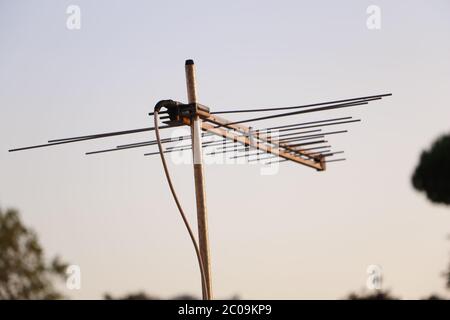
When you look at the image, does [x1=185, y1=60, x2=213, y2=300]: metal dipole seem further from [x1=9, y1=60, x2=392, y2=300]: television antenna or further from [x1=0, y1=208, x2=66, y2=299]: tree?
[x1=0, y1=208, x2=66, y2=299]: tree

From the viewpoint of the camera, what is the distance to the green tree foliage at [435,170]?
16.1 meters

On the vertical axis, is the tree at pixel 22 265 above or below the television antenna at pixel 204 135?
below

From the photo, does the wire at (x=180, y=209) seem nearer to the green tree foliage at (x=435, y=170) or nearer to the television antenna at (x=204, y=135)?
the television antenna at (x=204, y=135)

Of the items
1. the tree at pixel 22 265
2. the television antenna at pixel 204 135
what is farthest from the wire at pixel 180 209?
the tree at pixel 22 265

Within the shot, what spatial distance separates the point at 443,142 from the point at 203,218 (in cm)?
1295

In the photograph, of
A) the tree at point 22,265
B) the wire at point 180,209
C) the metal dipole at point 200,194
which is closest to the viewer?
the wire at point 180,209

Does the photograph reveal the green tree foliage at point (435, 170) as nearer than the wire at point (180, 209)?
No

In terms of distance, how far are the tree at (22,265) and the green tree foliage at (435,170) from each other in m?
8.06

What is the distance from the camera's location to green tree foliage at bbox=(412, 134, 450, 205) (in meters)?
16.1

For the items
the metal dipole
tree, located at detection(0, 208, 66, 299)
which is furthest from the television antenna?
tree, located at detection(0, 208, 66, 299)

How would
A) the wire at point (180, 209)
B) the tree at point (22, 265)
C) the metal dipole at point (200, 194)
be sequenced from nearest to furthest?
1. the wire at point (180, 209)
2. the metal dipole at point (200, 194)
3. the tree at point (22, 265)
